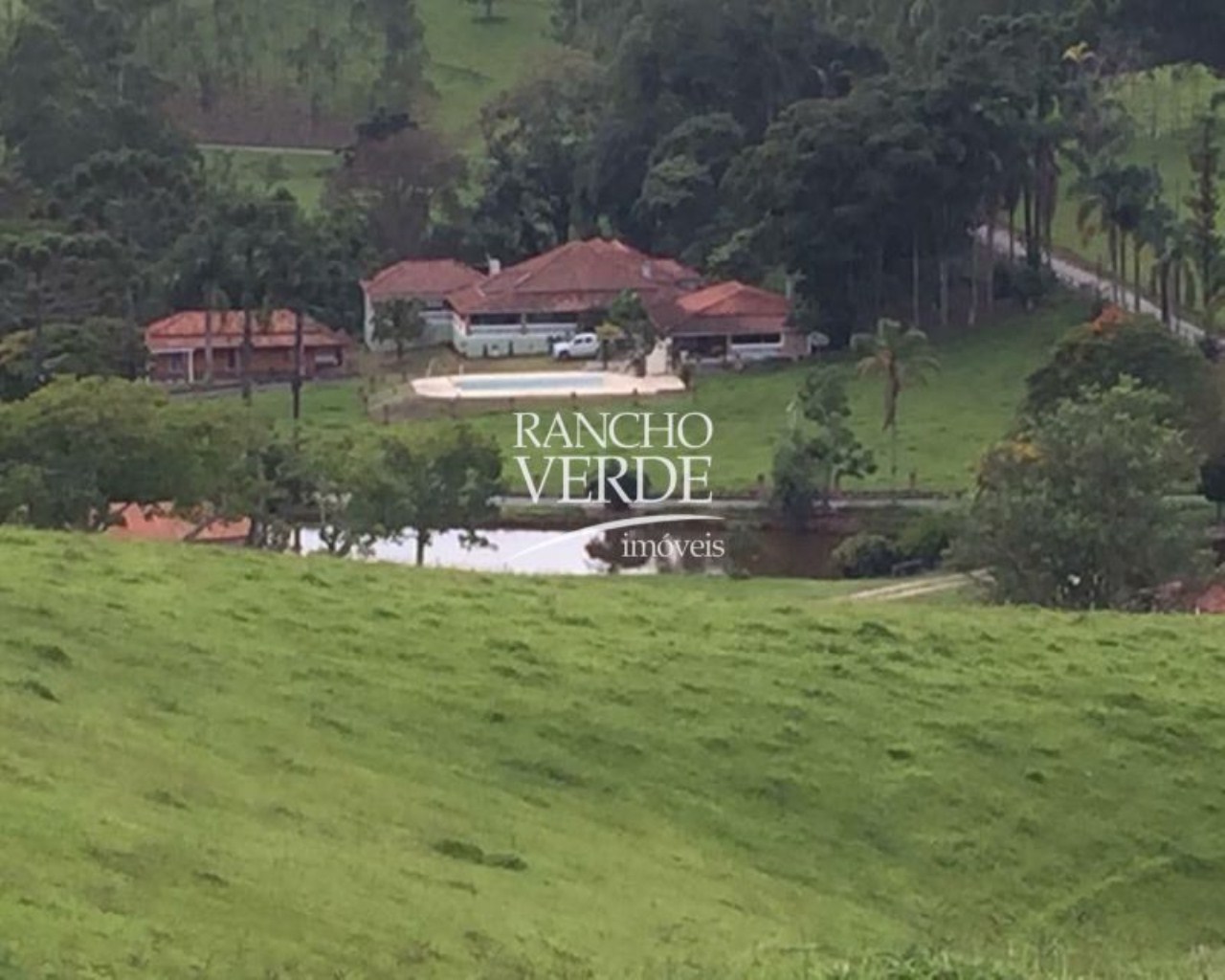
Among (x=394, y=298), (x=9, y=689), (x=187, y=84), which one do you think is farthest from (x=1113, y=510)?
(x=187, y=84)

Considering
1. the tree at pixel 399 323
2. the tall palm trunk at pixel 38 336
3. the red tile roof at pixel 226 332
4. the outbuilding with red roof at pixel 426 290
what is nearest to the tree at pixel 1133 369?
the tall palm trunk at pixel 38 336

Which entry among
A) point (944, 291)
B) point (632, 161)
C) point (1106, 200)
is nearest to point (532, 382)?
point (944, 291)

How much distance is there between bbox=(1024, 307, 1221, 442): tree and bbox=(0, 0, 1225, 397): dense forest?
26.9 ft

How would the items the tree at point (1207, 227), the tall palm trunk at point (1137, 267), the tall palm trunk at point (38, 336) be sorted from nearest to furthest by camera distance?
1. the tall palm trunk at point (38, 336)
2. the tree at point (1207, 227)
3. the tall palm trunk at point (1137, 267)

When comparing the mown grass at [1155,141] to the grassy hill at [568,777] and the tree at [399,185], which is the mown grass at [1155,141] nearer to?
the tree at [399,185]

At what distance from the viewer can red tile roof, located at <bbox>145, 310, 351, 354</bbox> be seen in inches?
2502

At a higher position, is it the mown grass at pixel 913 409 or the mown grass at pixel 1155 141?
the mown grass at pixel 1155 141

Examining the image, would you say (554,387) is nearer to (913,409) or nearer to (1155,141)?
(913,409)

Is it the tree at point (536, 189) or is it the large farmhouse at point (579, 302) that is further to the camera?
the tree at point (536, 189)

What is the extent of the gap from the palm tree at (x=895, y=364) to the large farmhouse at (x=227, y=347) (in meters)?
17.0

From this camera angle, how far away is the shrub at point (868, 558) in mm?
42250

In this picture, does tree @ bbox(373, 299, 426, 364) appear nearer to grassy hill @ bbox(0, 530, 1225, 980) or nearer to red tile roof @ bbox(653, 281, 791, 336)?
red tile roof @ bbox(653, 281, 791, 336)

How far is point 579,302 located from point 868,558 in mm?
26323

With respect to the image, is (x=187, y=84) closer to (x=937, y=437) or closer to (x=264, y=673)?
(x=937, y=437)
